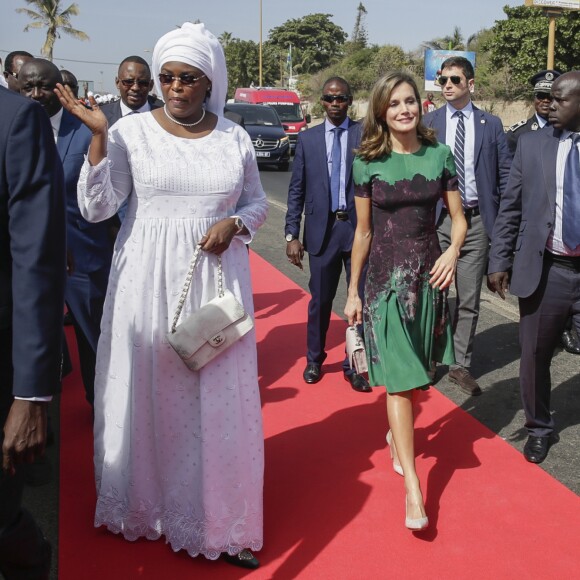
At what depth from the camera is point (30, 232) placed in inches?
82.2

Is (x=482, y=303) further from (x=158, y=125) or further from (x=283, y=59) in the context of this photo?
(x=283, y=59)

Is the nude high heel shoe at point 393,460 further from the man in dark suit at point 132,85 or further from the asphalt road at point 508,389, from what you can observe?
the man in dark suit at point 132,85

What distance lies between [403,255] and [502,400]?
1876 millimetres

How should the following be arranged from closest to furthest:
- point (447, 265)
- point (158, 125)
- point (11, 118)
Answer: point (11, 118) → point (158, 125) → point (447, 265)

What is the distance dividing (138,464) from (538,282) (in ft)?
7.34

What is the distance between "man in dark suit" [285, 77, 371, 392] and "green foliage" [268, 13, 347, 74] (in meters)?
83.3

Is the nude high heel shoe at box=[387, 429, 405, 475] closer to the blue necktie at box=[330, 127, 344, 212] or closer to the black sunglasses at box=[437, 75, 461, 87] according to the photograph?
the blue necktie at box=[330, 127, 344, 212]

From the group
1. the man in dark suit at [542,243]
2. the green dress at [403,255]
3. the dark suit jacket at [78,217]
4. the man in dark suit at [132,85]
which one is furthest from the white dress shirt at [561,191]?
the man in dark suit at [132,85]

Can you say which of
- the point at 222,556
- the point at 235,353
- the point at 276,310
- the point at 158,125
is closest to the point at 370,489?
the point at 222,556

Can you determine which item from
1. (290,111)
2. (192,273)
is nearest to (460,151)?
(192,273)

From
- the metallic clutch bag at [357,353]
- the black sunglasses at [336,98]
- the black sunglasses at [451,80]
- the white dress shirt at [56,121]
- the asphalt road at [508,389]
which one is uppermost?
the black sunglasses at [451,80]

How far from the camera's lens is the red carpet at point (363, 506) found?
3.26 meters

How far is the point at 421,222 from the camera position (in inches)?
149

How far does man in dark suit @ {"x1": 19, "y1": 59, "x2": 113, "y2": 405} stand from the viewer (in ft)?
14.7
